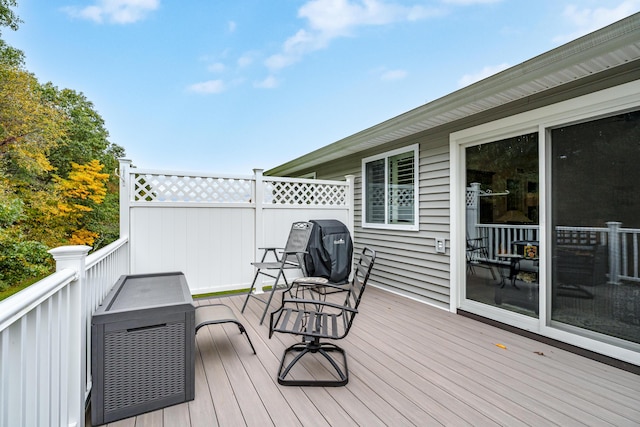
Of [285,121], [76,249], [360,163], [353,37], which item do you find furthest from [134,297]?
[285,121]

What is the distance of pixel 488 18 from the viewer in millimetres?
6957

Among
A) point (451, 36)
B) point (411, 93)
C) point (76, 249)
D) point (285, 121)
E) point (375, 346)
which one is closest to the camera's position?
point (76, 249)

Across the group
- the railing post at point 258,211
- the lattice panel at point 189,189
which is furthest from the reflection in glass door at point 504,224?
the lattice panel at point 189,189

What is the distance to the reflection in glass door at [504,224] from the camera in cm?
302

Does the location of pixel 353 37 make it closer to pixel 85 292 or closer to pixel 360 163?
pixel 360 163

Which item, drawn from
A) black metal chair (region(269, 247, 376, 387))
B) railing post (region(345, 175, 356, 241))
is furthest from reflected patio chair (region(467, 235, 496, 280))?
railing post (region(345, 175, 356, 241))

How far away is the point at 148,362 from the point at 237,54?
37.7 ft

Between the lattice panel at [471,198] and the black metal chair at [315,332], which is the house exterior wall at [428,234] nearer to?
the lattice panel at [471,198]

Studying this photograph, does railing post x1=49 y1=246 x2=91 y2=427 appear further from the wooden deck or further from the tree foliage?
the tree foliage

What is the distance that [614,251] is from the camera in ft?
8.09

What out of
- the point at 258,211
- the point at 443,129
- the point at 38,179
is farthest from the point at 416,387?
the point at 38,179

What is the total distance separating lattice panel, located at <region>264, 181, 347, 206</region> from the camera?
4.89 m

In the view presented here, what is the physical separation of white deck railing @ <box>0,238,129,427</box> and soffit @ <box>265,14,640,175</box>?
3459mm

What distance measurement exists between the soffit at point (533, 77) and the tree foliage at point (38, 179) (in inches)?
357
